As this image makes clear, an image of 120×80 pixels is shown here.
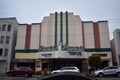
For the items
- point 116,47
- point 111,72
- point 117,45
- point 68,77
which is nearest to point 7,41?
point 116,47

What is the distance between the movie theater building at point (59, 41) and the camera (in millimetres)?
37656

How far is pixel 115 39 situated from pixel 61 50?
13517 millimetres

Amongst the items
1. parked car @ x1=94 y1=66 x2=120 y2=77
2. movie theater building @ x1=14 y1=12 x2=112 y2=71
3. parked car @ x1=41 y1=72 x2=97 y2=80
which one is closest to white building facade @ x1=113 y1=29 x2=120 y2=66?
movie theater building @ x1=14 y1=12 x2=112 y2=71

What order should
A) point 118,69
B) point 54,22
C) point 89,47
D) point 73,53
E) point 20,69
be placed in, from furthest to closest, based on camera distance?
point 54,22
point 89,47
point 73,53
point 20,69
point 118,69

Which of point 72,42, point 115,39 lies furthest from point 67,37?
point 115,39

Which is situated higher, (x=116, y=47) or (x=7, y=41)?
(x=7, y=41)

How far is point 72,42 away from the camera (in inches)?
1585

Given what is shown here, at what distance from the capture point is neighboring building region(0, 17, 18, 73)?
40.3 meters

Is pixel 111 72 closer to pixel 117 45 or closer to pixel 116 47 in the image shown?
pixel 117 45

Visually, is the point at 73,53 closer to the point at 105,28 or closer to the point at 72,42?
the point at 72,42

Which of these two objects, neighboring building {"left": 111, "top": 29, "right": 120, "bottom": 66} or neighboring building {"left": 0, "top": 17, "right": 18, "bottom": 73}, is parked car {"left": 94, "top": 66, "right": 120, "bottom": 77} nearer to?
neighboring building {"left": 111, "top": 29, "right": 120, "bottom": 66}

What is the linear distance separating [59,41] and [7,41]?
13092 millimetres

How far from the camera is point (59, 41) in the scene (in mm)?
40312

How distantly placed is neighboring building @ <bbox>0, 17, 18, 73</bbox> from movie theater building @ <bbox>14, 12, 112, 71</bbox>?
67.6 inches
